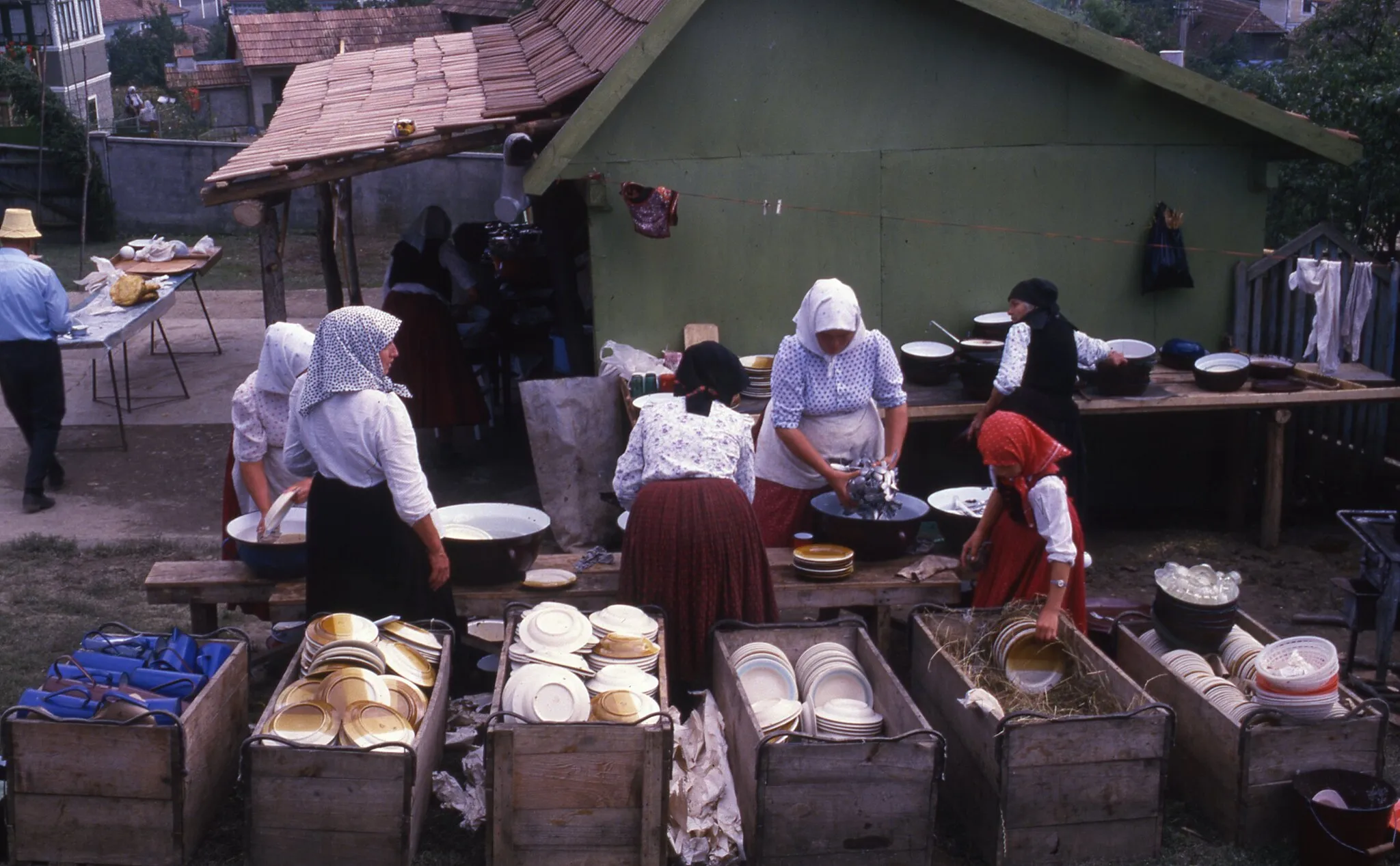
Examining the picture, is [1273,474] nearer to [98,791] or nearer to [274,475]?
[274,475]

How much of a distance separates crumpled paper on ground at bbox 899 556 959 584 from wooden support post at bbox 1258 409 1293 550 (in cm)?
343

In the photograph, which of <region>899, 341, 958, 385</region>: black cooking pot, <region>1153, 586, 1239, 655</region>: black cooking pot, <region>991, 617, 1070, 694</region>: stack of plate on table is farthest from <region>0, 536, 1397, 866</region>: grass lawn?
<region>899, 341, 958, 385</region>: black cooking pot

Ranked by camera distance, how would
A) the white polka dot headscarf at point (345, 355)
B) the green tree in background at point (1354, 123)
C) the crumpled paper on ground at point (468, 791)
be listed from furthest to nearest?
the green tree in background at point (1354, 123), the white polka dot headscarf at point (345, 355), the crumpled paper on ground at point (468, 791)

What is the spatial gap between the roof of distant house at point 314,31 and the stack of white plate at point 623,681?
93.0 ft

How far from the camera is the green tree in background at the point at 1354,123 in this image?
12500mm

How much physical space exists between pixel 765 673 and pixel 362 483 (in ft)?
5.59

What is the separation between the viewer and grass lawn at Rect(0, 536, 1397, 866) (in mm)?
4430

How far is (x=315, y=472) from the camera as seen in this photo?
502cm

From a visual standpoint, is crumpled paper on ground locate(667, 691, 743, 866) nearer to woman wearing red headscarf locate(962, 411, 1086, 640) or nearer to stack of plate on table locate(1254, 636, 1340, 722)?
woman wearing red headscarf locate(962, 411, 1086, 640)

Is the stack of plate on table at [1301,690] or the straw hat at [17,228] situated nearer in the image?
the stack of plate on table at [1301,690]

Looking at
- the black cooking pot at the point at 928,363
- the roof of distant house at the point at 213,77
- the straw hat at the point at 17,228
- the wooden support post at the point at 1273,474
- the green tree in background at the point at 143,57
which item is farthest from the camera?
the green tree in background at the point at 143,57

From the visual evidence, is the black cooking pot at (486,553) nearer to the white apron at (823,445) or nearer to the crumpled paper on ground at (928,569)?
the white apron at (823,445)

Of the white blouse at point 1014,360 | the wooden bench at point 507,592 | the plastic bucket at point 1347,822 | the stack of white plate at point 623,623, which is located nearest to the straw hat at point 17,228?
the wooden bench at point 507,592

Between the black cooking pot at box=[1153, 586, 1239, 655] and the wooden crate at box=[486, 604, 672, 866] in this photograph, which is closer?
the wooden crate at box=[486, 604, 672, 866]
